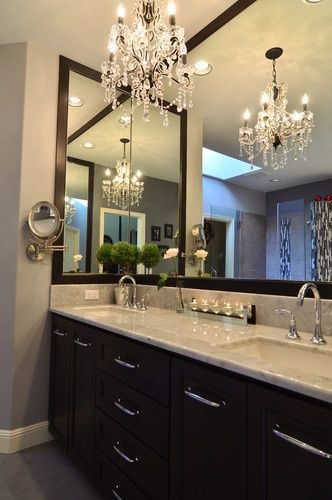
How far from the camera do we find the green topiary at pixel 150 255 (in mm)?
2629

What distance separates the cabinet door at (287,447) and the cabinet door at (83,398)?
3.39ft

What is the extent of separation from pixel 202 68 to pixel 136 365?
6.85 ft

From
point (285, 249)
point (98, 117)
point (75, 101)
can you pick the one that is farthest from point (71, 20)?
point (285, 249)

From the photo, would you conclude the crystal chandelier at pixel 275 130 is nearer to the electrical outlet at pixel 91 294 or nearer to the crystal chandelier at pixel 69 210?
the crystal chandelier at pixel 69 210

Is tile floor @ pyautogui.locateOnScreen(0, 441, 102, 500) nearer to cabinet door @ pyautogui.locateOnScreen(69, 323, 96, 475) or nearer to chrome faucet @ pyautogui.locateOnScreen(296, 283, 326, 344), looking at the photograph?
cabinet door @ pyautogui.locateOnScreen(69, 323, 96, 475)

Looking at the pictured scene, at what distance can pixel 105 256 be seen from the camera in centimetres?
269

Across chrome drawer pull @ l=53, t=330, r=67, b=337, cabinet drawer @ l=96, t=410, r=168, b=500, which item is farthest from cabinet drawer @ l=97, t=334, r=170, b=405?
chrome drawer pull @ l=53, t=330, r=67, b=337

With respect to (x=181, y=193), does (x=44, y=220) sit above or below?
below

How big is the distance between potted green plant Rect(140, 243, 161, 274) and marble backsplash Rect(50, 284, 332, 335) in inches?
7.9

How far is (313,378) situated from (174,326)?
0.87 metres

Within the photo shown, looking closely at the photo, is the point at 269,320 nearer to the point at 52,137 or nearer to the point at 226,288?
the point at 226,288

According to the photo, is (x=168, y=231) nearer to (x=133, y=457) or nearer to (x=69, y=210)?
(x=69, y=210)

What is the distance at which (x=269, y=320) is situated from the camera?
165 cm

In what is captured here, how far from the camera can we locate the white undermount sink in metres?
1.18
